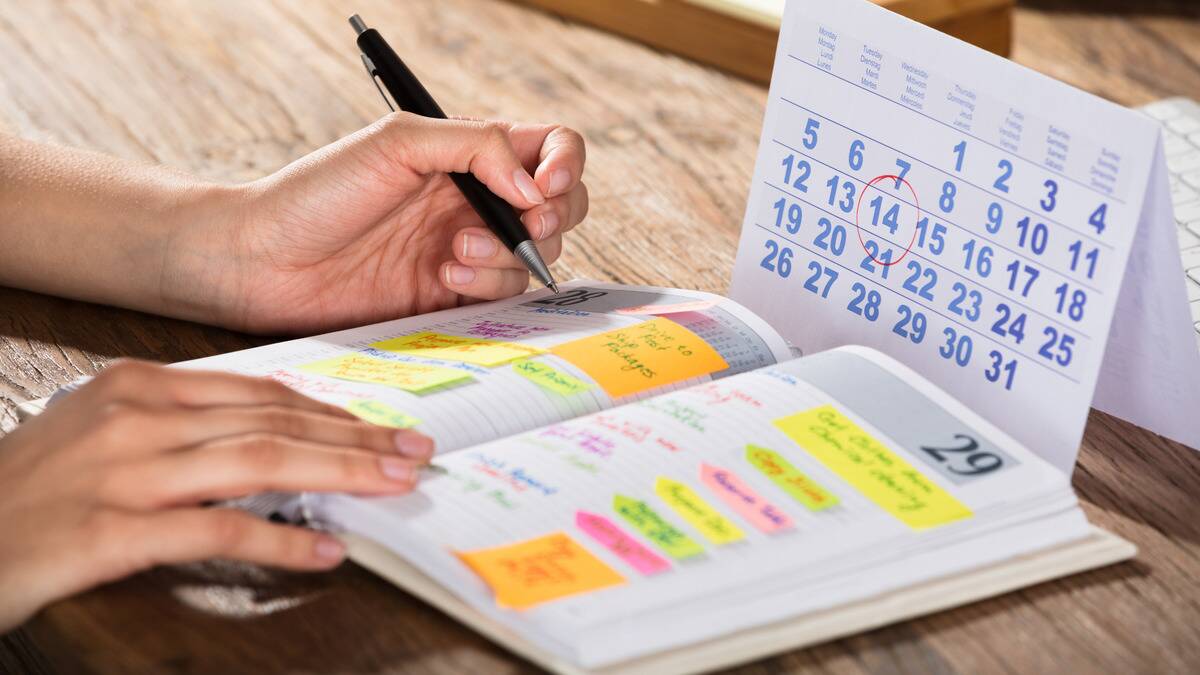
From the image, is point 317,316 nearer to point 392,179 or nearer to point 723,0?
point 392,179

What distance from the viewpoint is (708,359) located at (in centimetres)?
80

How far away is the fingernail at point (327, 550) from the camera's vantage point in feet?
2.09

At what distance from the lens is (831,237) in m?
0.86

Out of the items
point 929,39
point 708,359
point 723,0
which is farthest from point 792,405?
point 723,0

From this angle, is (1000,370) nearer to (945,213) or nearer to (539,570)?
(945,213)

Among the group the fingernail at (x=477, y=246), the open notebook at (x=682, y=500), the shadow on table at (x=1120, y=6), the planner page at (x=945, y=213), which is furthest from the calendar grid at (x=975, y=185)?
the shadow on table at (x=1120, y=6)

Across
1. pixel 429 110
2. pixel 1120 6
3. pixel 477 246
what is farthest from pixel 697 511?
pixel 1120 6

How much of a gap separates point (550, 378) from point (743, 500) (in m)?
0.16

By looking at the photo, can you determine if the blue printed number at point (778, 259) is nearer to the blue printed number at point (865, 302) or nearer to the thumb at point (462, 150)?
the blue printed number at point (865, 302)

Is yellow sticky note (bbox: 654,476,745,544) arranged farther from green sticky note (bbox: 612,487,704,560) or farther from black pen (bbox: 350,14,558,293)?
black pen (bbox: 350,14,558,293)

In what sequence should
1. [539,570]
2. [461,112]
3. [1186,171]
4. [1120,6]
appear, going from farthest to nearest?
[1120,6], [461,112], [1186,171], [539,570]

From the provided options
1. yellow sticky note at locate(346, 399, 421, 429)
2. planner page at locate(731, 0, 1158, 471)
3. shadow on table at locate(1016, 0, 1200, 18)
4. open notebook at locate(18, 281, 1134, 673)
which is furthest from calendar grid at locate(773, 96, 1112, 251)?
shadow on table at locate(1016, 0, 1200, 18)

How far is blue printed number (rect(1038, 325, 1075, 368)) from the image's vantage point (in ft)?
2.43

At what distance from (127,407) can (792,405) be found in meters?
0.32
